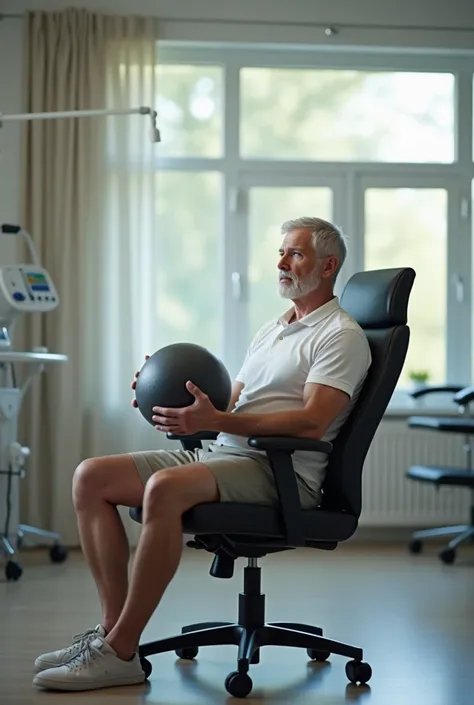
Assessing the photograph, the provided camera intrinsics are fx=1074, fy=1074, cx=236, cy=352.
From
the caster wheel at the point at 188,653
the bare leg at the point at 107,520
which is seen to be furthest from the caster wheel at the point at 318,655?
the bare leg at the point at 107,520

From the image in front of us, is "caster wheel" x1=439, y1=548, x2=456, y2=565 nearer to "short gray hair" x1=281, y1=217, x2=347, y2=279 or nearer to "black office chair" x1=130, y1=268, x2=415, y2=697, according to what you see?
"black office chair" x1=130, y1=268, x2=415, y2=697

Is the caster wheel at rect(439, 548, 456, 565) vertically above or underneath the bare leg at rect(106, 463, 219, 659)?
underneath

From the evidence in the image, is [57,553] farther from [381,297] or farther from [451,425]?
[381,297]

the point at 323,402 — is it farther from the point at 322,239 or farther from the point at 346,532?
the point at 322,239

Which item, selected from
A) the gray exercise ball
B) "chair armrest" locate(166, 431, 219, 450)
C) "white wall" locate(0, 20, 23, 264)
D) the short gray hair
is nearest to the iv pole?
"white wall" locate(0, 20, 23, 264)

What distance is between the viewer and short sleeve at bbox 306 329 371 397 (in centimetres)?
271

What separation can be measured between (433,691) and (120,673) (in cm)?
79

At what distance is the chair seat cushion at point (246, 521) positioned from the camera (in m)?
2.56

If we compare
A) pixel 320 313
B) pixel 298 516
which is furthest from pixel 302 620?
pixel 320 313

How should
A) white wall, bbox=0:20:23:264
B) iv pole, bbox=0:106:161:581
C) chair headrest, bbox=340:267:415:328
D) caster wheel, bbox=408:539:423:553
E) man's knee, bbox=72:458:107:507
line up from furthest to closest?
white wall, bbox=0:20:23:264 → caster wheel, bbox=408:539:423:553 → iv pole, bbox=0:106:161:581 → chair headrest, bbox=340:267:415:328 → man's knee, bbox=72:458:107:507

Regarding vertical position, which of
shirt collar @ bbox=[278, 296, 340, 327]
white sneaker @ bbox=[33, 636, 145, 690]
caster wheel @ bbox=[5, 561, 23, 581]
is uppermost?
shirt collar @ bbox=[278, 296, 340, 327]

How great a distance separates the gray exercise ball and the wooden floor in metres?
0.72

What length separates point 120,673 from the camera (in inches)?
103

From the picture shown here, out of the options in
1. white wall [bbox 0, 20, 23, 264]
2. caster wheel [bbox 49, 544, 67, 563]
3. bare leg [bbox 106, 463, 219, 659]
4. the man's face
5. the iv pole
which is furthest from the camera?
white wall [bbox 0, 20, 23, 264]
